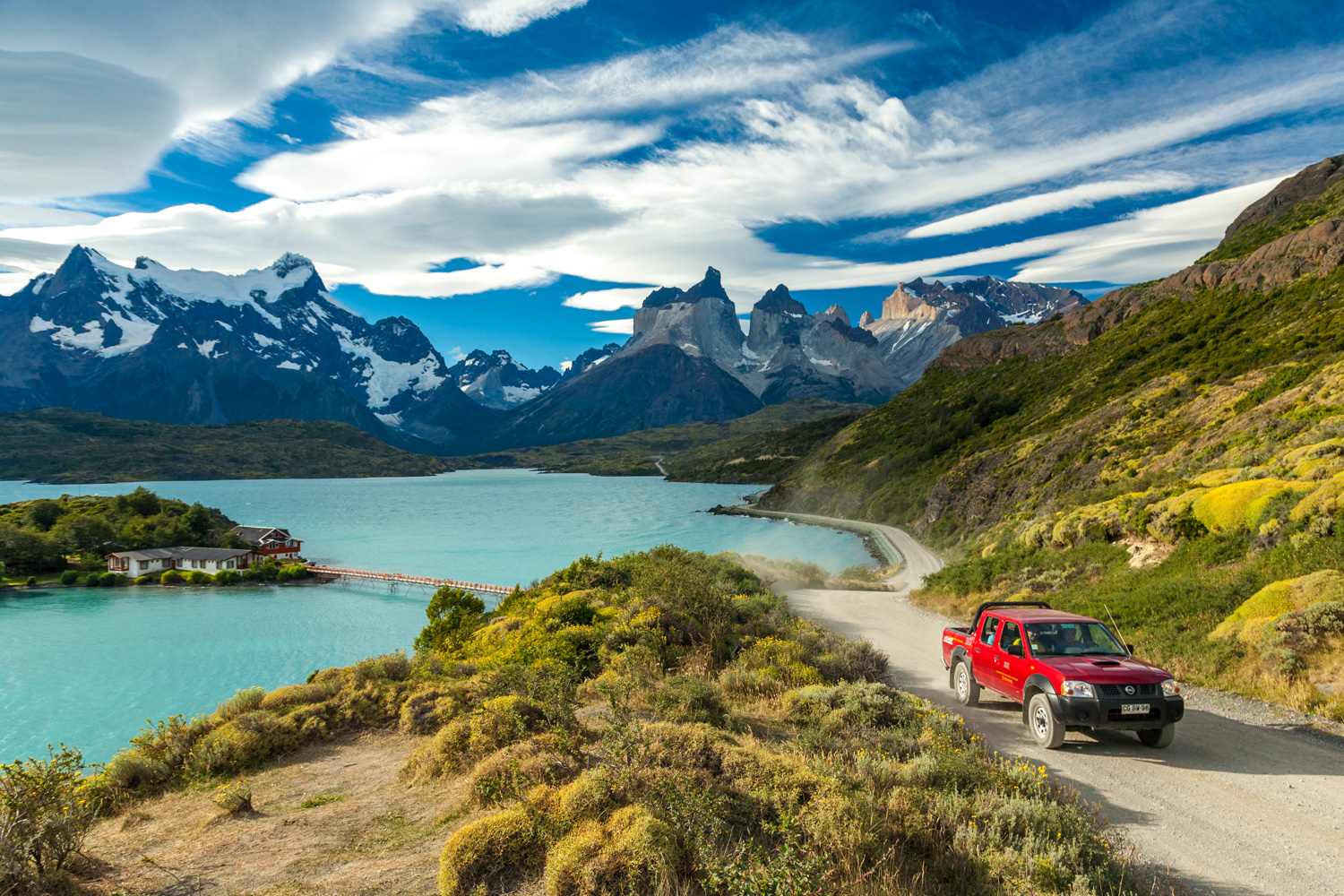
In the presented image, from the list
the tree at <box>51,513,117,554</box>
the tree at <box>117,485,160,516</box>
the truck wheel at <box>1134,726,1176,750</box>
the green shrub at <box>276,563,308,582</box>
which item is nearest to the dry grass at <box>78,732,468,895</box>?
the truck wheel at <box>1134,726,1176,750</box>

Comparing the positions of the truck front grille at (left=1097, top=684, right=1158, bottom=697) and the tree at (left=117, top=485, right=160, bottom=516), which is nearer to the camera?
the truck front grille at (left=1097, top=684, right=1158, bottom=697)

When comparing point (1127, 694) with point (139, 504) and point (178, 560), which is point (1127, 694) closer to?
point (178, 560)

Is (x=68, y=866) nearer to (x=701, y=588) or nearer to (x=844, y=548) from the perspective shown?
(x=701, y=588)

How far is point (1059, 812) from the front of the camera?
622cm

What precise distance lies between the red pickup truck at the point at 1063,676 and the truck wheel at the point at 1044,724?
0.04 feet

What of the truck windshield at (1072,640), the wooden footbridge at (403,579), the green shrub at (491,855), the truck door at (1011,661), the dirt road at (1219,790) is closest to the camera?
the green shrub at (491,855)

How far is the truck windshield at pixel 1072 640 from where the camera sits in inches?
393

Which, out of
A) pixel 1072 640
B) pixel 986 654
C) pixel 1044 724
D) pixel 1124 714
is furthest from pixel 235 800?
pixel 1072 640

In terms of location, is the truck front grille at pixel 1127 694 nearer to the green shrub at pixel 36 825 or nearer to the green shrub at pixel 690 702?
the green shrub at pixel 690 702

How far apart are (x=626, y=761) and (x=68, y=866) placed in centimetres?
541

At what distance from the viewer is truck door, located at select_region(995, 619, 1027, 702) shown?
10.3 meters

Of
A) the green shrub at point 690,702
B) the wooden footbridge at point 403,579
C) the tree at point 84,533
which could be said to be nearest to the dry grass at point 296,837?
the green shrub at point 690,702

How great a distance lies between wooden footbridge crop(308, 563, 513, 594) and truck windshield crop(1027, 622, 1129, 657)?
5600 centimetres

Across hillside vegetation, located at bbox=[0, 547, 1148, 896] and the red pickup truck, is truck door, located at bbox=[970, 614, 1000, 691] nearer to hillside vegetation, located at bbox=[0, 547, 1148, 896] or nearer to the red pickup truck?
the red pickup truck
